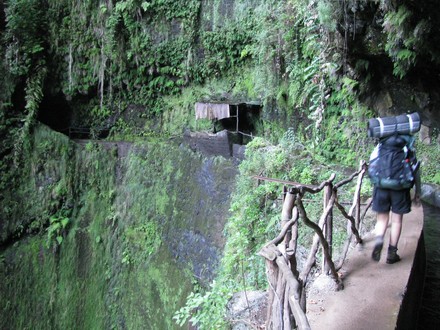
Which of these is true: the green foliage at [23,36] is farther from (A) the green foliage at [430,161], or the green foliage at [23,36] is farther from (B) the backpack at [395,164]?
(B) the backpack at [395,164]

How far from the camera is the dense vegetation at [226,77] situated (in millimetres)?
7507

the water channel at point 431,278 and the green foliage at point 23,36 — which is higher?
the green foliage at point 23,36

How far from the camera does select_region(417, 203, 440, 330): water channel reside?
414 centimetres

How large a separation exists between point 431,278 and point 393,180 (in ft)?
6.03

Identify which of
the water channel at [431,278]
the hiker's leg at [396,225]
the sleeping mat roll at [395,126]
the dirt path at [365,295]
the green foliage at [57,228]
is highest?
the sleeping mat roll at [395,126]

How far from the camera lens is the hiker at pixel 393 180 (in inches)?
150

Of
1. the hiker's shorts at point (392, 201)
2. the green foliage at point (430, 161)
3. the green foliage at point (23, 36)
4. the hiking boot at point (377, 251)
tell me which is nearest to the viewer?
the hiker's shorts at point (392, 201)

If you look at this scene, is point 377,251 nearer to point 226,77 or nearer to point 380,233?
point 380,233

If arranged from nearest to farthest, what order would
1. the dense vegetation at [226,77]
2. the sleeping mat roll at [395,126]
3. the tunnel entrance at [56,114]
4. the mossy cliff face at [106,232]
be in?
the sleeping mat roll at [395,126] < the dense vegetation at [226,77] < the mossy cliff face at [106,232] < the tunnel entrance at [56,114]

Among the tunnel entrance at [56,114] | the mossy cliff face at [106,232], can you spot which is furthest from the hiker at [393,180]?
the tunnel entrance at [56,114]

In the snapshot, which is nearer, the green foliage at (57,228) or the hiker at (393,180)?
the hiker at (393,180)

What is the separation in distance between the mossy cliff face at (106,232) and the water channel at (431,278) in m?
4.59

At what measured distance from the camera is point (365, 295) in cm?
350

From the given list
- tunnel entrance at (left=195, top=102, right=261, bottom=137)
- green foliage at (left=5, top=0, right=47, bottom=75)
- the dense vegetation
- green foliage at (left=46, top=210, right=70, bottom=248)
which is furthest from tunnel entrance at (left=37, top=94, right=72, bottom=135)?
Result: tunnel entrance at (left=195, top=102, right=261, bottom=137)
